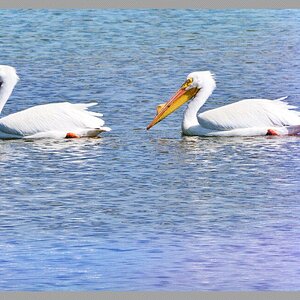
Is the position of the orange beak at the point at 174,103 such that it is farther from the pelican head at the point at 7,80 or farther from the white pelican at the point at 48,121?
the pelican head at the point at 7,80

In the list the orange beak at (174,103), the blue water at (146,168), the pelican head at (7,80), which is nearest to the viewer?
the blue water at (146,168)

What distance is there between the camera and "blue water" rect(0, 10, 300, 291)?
8.88 metres

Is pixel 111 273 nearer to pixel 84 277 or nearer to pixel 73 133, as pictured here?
pixel 84 277

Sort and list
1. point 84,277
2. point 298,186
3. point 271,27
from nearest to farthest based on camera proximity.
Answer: point 84,277 < point 298,186 < point 271,27

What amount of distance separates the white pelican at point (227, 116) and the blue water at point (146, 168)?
0.08 m

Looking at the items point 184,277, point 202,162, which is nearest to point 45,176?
point 202,162

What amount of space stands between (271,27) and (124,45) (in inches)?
38.1

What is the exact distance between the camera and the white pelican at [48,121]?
11.1 metres

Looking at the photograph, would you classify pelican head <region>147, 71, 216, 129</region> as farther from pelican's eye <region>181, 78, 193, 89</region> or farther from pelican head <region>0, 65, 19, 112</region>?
pelican head <region>0, 65, 19, 112</region>

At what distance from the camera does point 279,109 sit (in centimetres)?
1099

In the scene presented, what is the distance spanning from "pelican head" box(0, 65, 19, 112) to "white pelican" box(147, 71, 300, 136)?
0.91 metres

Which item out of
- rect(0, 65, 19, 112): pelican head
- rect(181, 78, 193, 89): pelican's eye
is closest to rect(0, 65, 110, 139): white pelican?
rect(0, 65, 19, 112): pelican head

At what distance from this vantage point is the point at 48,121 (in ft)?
37.2

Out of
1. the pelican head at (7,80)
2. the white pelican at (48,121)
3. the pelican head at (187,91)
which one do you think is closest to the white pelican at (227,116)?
the pelican head at (187,91)
